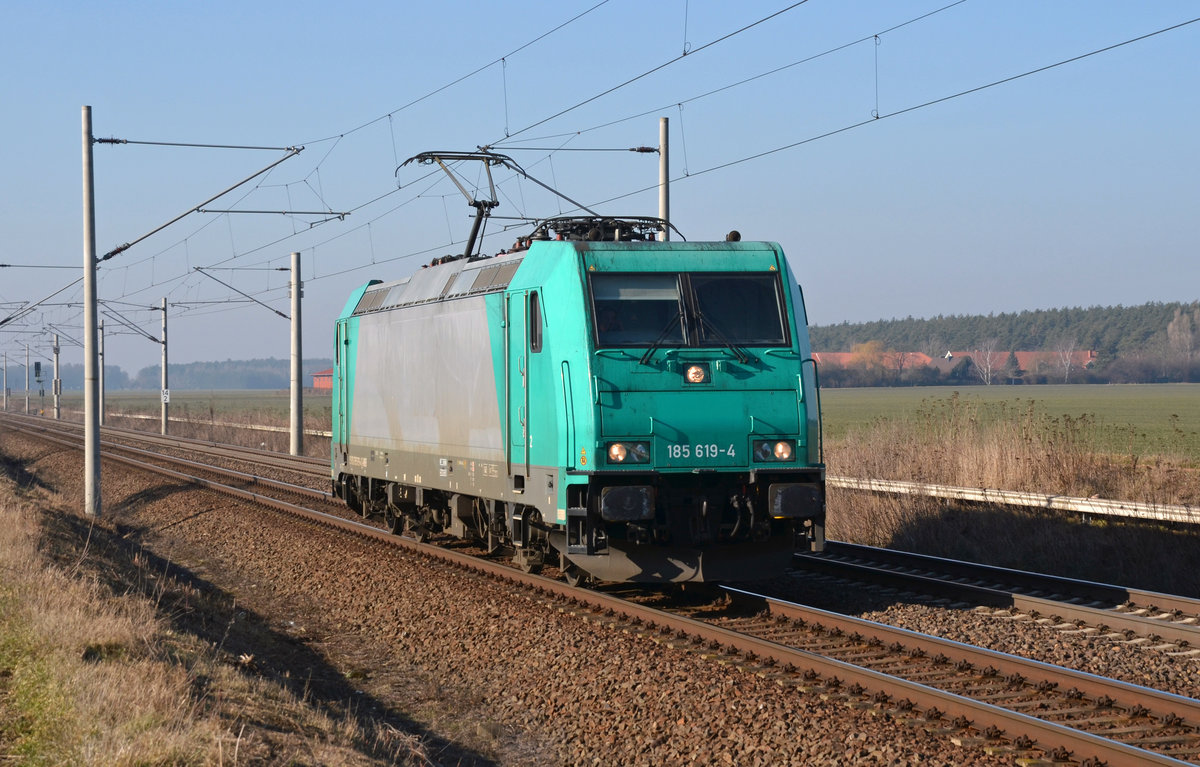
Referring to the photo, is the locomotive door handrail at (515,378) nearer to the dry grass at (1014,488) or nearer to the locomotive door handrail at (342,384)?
the dry grass at (1014,488)

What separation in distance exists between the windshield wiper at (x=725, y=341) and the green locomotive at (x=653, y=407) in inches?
0.5

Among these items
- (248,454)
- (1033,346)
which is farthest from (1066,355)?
(248,454)

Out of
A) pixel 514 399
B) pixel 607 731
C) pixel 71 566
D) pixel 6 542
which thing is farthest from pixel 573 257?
pixel 6 542

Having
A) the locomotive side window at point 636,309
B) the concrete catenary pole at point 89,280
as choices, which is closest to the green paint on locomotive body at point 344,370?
the concrete catenary pole at point 89,280

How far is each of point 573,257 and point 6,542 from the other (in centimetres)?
813

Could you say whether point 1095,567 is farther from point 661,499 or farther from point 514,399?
point 514,399

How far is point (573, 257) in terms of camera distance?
11.0 m

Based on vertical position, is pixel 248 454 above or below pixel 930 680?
above

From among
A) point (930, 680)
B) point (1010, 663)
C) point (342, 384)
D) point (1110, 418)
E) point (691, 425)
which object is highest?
point (342, 384)

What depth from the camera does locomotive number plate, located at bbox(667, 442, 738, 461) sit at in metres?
10.6

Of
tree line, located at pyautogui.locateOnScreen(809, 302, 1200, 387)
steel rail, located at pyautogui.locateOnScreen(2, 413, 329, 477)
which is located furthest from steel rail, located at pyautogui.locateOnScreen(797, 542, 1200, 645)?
tree line, located at pyautogui.locateOnScreen(809, 302, 1200, 387)

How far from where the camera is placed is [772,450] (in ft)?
35.6

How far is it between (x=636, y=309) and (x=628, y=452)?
145cm

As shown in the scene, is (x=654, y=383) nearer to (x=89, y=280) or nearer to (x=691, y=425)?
(x=691, y=425)
